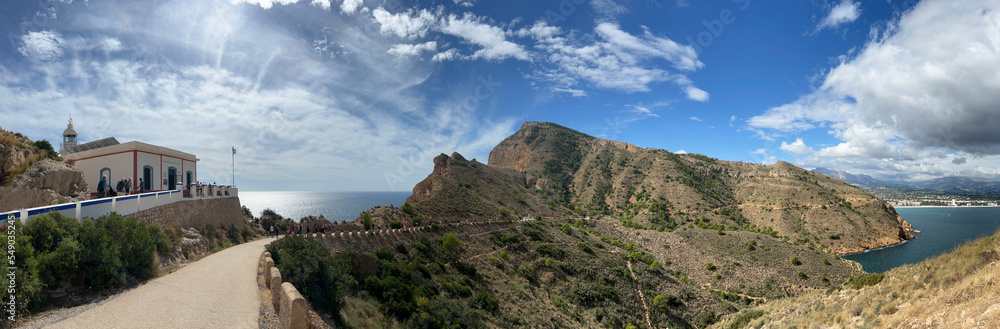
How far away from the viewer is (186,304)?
8.86 meters

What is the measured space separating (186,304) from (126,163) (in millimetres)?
17896

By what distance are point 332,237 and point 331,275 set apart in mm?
9411

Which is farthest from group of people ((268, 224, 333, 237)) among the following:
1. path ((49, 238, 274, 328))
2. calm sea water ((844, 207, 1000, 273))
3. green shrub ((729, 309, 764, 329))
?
calm sea water ((844, 207, 1000, 273))

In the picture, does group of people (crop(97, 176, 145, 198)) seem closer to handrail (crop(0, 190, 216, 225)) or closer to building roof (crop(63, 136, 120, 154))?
handrail (crop(0, 190, 216, 225))

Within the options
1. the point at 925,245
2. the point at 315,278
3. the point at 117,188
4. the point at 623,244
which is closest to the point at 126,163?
the point at 117,188

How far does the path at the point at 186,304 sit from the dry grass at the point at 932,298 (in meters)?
14.9

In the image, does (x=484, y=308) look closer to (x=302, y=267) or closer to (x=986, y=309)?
(x=302, y=267)

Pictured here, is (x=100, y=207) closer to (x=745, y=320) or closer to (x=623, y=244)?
(x=745, y=320)

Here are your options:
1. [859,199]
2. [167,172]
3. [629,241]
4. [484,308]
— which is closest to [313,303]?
[484,308]

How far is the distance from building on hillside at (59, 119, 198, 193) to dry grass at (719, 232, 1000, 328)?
32.0 metres

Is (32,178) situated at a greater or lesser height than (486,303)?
greater

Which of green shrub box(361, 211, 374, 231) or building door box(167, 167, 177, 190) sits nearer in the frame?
building door box(167, 167, 177, 190)

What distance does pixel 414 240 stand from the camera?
27.0 meters

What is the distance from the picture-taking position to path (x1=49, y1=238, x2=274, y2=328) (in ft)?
24.7
